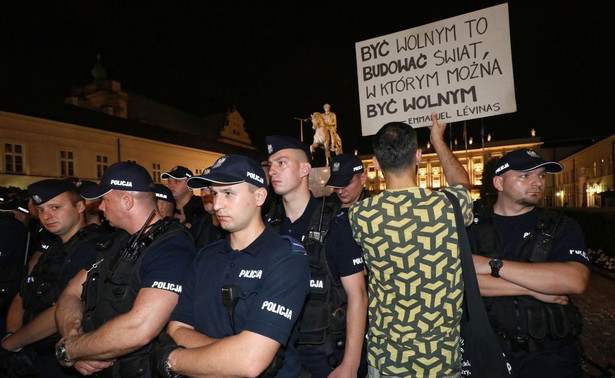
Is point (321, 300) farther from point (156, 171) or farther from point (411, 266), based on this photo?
point (156, 171)

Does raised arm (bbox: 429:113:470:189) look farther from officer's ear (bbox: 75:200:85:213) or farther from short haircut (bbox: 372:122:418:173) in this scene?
officer's ear (bbox: 75:200:85:213)

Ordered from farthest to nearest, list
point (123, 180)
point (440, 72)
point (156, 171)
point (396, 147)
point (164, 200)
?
point (156, 171)
point (164, 200)
point (440, 72)
point (123, 180)
point (396, 147)

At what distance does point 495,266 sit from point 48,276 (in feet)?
13.7

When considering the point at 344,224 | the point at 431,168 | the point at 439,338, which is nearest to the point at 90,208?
the point at 344,224

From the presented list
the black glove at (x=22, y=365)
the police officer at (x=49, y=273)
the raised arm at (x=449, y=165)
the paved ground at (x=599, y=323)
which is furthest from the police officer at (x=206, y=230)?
the paved ground at (x=599, y=323)

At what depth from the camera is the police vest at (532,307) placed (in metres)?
2.85

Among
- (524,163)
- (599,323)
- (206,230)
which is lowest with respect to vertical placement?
(599,323)

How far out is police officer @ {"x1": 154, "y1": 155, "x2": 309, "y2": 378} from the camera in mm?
2031

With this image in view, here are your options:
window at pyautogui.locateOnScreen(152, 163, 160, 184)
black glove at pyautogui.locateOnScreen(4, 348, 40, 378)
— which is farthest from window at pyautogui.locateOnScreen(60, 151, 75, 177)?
black glove at pyautogui.locateOnScreen(4, 348, 40, 378)

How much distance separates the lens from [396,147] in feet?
8.21

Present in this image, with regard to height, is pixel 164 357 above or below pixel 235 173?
below

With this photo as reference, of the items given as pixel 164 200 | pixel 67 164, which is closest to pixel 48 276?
pixel 164 200

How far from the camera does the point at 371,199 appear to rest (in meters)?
2.55

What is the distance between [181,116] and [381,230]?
6422cm
